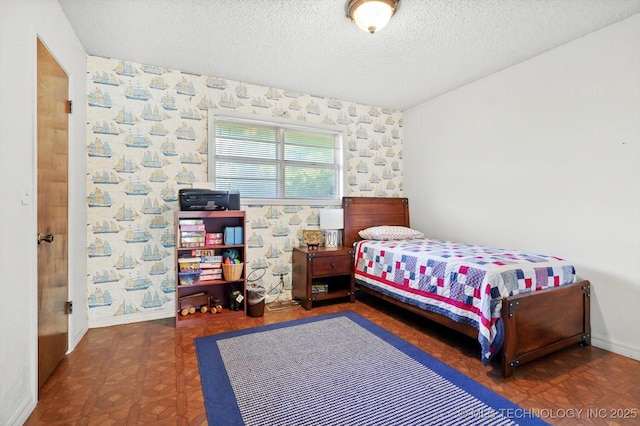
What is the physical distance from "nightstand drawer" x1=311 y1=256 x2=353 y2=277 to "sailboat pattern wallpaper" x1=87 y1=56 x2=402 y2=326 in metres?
0.51

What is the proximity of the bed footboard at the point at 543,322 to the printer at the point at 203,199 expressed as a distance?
2.56 m

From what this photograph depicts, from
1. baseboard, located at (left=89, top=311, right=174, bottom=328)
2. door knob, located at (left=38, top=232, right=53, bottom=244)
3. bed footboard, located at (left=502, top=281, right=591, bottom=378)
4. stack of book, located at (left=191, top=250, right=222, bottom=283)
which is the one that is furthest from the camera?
stack of book, located at (left=191, top=250, right=222, bottom=283)

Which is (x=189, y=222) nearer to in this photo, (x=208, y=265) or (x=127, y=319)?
(x=208, y=265)

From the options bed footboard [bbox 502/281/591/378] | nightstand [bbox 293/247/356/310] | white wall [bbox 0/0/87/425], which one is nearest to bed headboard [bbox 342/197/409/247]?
nightstand [bbox 293/247/356/310]

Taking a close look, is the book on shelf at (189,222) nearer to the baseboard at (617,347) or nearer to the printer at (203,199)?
the printer at (203,199)

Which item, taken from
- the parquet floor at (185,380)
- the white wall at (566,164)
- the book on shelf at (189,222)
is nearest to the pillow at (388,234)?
the white wall at (566,164)

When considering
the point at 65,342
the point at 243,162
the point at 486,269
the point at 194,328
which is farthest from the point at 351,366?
the point at 243,162

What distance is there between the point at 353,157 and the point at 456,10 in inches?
85.2

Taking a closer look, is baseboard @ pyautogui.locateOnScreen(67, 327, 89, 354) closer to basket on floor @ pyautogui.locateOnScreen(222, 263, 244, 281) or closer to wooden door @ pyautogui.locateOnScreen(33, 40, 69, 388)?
wooden door @ pyautogui.locateOnScreen(33, 40, 69, 388)

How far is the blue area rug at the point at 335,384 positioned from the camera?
1.62m

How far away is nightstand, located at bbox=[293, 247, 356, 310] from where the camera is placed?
3.38 metres

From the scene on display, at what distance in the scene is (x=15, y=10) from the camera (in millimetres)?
1581

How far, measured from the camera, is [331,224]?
12.3 ft

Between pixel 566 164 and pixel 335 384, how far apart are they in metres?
2.73
